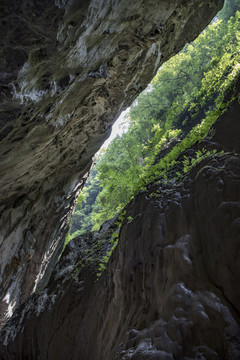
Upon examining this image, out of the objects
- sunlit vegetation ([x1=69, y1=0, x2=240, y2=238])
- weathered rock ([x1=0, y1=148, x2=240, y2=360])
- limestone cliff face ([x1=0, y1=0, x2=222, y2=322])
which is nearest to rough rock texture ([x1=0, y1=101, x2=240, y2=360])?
weathered rock ([x1=0, y1=148, x2=240, y2=360])

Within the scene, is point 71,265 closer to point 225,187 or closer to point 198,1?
point 225,187

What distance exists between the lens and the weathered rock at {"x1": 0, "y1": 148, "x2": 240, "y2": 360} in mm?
2541

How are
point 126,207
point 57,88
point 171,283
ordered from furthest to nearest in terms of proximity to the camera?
point 126,207
point 57,88
point 171,283

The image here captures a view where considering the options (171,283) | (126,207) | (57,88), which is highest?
(57,88)

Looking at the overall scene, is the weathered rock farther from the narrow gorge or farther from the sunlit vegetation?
the sunlit vegetation

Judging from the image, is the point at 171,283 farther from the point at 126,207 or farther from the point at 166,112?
the point at 166,112

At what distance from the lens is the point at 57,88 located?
16.9ft

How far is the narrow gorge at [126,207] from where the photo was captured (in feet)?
9.11

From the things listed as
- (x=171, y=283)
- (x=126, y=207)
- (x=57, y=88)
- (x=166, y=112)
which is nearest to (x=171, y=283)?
(x=171, y=283)

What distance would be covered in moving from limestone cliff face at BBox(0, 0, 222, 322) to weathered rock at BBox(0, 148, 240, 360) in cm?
327

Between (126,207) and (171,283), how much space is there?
118 inches

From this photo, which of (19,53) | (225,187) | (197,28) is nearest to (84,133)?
(19,53)

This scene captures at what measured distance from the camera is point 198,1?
800 cm

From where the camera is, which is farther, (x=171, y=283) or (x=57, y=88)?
(x=57, y=88)
